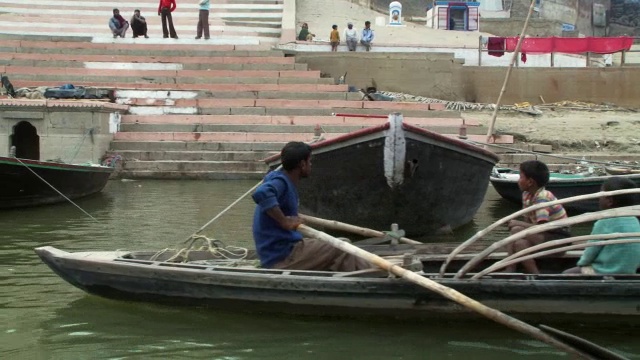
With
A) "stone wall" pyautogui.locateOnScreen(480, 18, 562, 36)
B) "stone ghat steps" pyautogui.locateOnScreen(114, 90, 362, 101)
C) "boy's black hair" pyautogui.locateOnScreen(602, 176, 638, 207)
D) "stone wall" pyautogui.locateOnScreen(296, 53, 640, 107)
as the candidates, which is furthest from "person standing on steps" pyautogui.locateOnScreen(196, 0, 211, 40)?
"boy's black hair" pyautogui.locateOnScreen(602, 176, 638, 207)

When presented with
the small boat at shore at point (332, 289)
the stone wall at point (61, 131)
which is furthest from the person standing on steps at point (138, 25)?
the small boat at shore at point (332, 289)

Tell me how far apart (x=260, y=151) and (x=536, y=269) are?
31.5 ft

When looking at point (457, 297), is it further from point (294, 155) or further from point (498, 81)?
point (498, 81)

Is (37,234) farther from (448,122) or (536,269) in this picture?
(448,122)

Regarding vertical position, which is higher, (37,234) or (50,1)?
(50,1)

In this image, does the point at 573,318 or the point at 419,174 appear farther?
the point at 419,174

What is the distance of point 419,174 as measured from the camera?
8289 mm

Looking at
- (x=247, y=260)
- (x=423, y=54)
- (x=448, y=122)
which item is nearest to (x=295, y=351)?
(x=247, y=260)

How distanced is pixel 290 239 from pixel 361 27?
21627 millimetres

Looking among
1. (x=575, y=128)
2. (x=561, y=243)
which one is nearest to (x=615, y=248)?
(x=561, y=243)

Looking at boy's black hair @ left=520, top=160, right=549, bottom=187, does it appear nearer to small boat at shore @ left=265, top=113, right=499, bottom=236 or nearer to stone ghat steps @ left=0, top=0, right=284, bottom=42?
small boat at shore @ left=265, top=113, right=499, bottom=236

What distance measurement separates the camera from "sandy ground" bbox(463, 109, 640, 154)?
15.6 metres

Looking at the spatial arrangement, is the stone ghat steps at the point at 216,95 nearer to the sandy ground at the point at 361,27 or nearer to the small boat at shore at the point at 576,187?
the small boat at shore at the point at 576,187

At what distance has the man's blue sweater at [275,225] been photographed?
5406 mm
